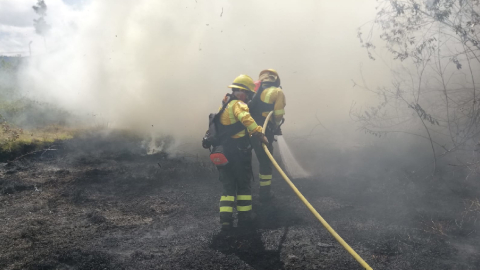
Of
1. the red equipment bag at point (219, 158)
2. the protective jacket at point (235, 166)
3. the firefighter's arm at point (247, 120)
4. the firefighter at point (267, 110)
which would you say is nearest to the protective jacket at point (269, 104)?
the firefighter at point (267, 110)

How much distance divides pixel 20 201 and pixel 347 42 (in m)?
8.66

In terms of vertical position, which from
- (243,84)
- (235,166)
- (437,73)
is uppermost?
(437,73)

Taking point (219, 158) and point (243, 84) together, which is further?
point (243, 84)

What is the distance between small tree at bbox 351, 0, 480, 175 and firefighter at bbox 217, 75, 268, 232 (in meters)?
2.93

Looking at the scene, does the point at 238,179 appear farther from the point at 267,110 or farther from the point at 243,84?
the point at 267,110

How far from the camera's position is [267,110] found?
17.6 feet

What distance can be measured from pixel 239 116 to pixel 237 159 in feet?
2.06

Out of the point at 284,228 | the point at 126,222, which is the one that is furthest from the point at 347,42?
the point at 126,222

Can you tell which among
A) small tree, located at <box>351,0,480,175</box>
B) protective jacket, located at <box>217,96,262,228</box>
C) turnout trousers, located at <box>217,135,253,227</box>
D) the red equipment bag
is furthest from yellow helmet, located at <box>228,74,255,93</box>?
small tree, located at <box>351,0,480,175</box>

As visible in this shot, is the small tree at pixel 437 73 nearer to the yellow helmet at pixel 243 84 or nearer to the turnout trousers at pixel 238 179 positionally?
the yellow helmet at pixel 243 84

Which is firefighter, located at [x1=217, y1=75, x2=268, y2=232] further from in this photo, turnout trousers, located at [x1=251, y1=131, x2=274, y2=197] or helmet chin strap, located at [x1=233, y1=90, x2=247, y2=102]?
turnout trousers, located at [x1=251, y1=131, x2=274, y2=197]

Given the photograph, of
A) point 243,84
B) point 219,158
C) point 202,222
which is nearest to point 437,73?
point 243,84

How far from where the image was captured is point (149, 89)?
33.4 feet

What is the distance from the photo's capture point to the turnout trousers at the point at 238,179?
439 centimetres
